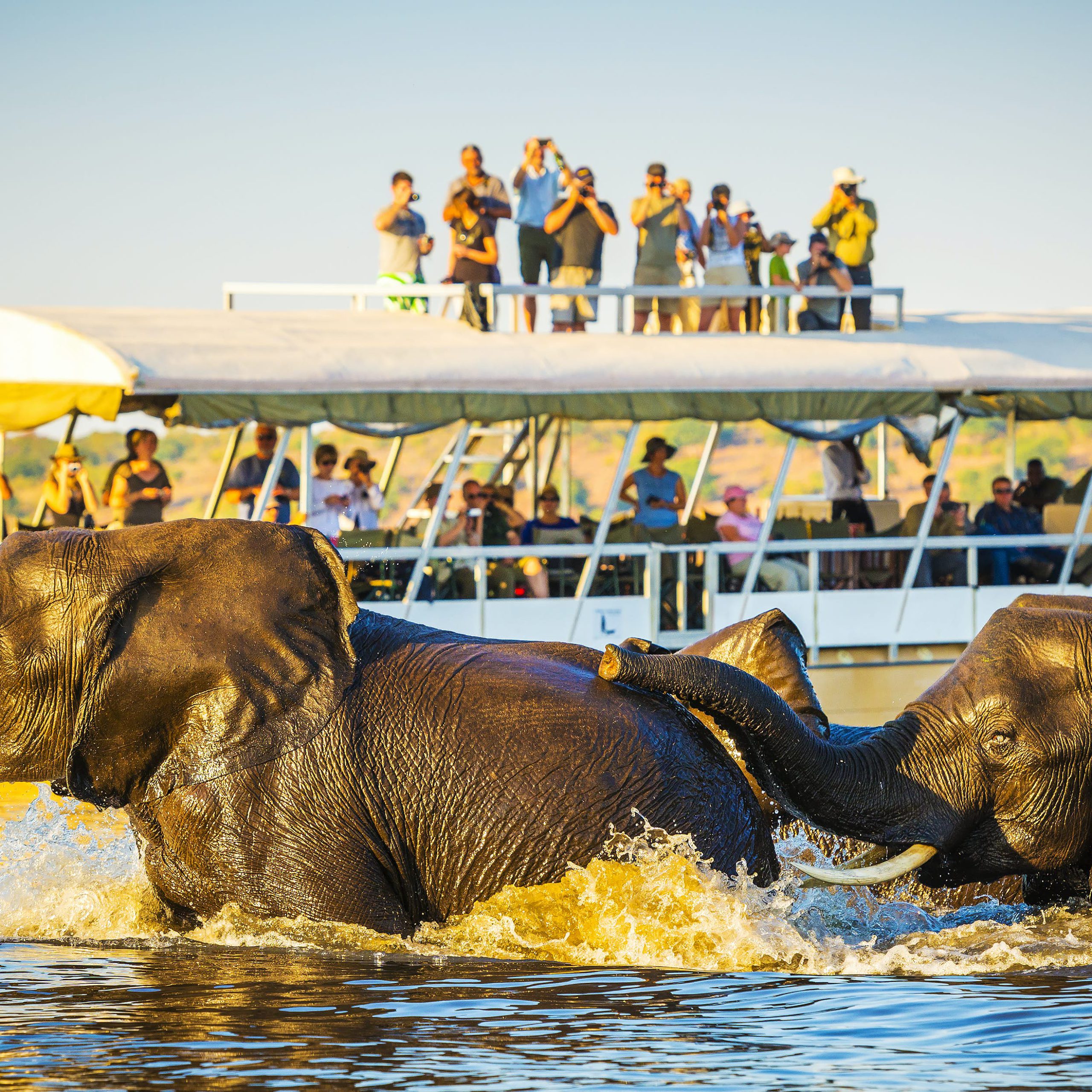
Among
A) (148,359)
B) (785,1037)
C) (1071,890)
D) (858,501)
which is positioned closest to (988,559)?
(858,501)

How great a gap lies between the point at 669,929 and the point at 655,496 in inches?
468

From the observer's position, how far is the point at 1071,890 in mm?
6051

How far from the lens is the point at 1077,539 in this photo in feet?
59.8

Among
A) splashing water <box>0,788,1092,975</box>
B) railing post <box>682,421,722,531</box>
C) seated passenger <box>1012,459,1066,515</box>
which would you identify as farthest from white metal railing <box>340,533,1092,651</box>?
splashing water <box>0,788,1092,975</box>

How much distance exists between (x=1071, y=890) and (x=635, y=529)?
10637mm

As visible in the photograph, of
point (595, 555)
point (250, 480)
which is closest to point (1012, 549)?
point (595, 555)

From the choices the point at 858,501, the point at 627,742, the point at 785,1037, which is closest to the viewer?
the point at 785,1037

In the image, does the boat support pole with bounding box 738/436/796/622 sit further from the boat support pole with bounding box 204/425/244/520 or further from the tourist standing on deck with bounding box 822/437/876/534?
the boat support pole with bounding box 204/425/244/520

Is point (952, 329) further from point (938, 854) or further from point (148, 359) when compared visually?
point (938, 854)

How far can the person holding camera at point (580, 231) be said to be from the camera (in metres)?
17.3

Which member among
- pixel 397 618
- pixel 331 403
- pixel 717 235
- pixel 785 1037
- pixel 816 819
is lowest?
pixel 785 1037

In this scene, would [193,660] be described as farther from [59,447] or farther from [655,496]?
[655,496]

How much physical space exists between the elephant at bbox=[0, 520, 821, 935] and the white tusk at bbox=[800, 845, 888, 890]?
1.64ft

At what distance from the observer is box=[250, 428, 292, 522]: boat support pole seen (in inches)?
595
